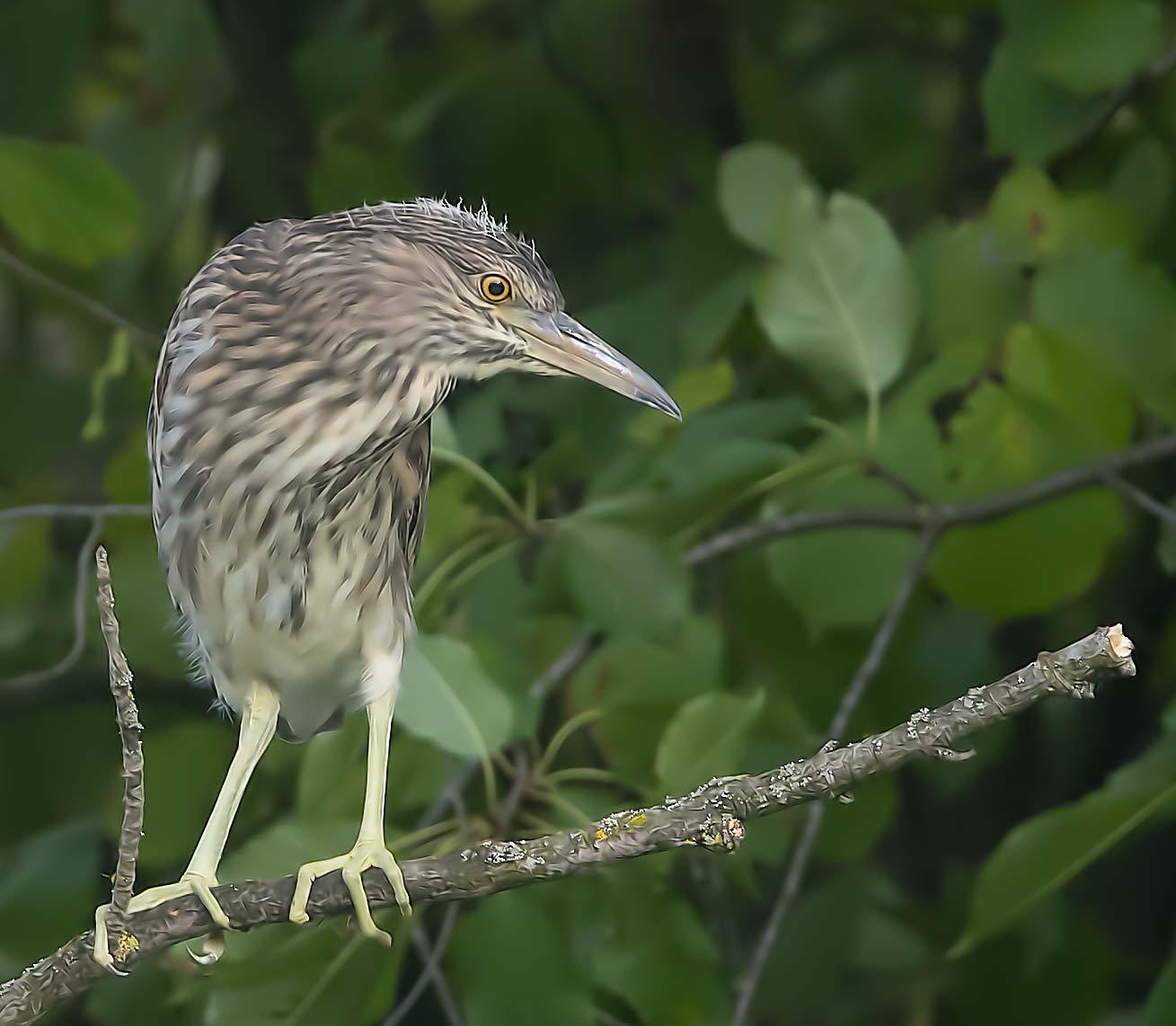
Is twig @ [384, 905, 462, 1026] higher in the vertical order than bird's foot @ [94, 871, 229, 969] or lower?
lower

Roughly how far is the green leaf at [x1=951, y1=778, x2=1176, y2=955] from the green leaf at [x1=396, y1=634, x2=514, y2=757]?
0.62 meters

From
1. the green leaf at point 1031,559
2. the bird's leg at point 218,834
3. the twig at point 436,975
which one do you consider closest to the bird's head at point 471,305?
the bird's leg at point 218,834

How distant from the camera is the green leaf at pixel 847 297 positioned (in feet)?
6.96

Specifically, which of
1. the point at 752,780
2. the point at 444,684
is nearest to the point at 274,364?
the point at 444,684

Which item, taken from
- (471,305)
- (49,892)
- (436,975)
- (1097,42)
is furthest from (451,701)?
(1097,42)

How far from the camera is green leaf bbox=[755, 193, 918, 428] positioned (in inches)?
83.5

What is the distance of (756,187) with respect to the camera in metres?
2.26

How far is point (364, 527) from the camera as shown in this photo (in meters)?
1.55

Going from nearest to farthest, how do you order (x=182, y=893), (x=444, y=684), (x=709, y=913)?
1. (x=182, y=893)
2. (x=444, y=684)
3. (x=709, y=913)

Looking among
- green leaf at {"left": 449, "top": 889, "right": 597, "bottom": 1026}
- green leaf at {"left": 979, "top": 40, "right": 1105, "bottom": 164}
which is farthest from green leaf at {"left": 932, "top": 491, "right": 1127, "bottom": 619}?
green leaf at {"left": 449, "top": 889, "right": 597, "bottom": 1026}

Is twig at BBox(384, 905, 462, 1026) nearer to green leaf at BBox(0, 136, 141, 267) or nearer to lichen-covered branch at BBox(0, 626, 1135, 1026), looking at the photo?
lichen-covered branch at BBox(0, 626, 1135, 1026)

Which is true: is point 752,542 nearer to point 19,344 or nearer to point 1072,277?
point 1072,277

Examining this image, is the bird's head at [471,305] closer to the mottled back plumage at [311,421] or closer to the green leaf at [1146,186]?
the mottled back plumage at [311,421]

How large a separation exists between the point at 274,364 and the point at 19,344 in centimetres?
204
